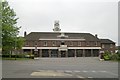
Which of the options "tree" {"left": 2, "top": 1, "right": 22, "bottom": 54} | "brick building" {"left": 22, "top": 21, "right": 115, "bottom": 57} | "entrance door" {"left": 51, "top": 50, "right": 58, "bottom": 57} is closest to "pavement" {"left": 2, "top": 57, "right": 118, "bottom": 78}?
"tree" {"left": 2, "top": 1, "right": 22, "bottom": 54}

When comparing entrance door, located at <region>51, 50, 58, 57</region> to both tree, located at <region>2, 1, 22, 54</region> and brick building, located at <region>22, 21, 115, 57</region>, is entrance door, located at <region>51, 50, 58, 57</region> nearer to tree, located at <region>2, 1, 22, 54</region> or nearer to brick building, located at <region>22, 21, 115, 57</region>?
brick building, located at <region>22, 21, 115, 57</region>

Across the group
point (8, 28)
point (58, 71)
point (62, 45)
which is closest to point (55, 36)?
point (62, 45)

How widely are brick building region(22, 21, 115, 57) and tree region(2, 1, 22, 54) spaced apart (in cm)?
4267

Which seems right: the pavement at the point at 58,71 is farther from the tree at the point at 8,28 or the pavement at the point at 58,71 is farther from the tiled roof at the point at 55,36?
the tiled roof at the point at 55,36

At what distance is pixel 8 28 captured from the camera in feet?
181

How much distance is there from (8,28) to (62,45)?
50193mm

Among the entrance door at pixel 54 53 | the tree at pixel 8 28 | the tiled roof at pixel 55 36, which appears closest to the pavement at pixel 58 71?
the tree at pixel 8 28

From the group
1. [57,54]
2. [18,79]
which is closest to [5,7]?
[18,79]

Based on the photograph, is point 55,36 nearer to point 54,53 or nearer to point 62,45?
point 62,45

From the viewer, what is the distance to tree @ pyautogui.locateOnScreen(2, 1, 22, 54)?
56497mm

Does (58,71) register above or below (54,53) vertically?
above

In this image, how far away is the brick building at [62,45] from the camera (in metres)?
104

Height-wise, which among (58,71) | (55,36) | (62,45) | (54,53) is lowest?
(54,53)

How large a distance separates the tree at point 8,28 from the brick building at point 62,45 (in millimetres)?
42669
